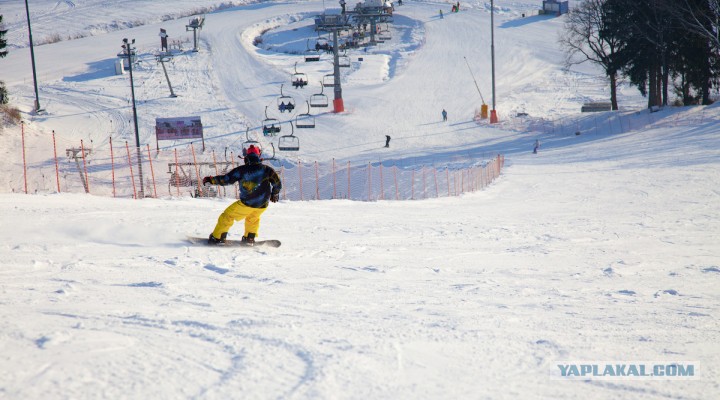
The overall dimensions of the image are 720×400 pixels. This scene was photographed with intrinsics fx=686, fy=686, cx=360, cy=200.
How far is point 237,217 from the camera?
9000 mm

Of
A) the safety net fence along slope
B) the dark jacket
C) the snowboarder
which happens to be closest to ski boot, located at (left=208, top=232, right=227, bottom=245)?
the snowboarder

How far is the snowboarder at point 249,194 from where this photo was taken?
29.1 ft

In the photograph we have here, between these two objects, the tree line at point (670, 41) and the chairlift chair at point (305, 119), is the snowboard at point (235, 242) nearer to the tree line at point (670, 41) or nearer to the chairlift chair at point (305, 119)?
the chairlift chair at point (305, 119)

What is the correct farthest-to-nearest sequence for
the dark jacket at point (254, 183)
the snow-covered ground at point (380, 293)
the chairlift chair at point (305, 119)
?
the chairlift chair at point (305, 119) < the dark jacket at point (254, 183) < the snow-covered ground at point (380, 293)

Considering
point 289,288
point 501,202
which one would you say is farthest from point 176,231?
point 501,202

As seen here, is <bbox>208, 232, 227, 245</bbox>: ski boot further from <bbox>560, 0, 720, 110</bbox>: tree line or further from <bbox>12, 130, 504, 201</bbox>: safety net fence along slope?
<bbox>560, 0, 720, 110</bbox>: tree line

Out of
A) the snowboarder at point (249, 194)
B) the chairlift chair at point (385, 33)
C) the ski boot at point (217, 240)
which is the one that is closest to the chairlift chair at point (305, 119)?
the chairlift chair at point (385, 33)

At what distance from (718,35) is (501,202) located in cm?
2716

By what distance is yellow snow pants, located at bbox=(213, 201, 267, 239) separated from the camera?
29.1ft

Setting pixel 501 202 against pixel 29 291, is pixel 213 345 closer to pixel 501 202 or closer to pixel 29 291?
pixel 29 291

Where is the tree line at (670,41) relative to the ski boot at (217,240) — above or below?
above

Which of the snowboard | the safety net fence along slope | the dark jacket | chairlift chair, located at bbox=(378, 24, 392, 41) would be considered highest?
chairlift chair, located at bbox=(378, 24, 392, 41)

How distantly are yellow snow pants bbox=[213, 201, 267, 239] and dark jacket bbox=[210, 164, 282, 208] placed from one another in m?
0.07

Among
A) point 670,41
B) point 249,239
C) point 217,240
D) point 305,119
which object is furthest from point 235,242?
point 670,41
